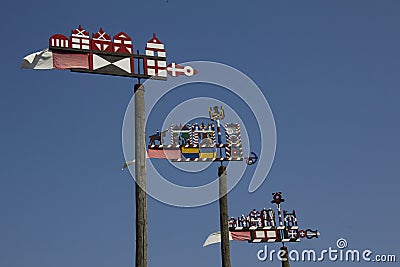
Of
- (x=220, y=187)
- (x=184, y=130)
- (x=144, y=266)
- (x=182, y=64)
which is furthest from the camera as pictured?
(x=184, y=130)

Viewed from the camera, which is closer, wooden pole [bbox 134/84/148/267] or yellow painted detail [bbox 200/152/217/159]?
wooden pole [bbox 134/84/148/267]

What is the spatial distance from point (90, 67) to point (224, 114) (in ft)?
26.4

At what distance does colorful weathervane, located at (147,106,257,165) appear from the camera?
1828 centimetres

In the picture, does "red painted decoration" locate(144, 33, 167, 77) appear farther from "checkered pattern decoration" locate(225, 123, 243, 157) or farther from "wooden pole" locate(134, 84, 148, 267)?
"checkered pattern decoration" locate(225, 123, 243, 157)

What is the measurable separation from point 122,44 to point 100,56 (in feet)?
1.66

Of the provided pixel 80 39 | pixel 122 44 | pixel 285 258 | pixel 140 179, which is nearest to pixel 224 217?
pixel 285 258

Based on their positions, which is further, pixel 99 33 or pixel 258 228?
pixel 258 228

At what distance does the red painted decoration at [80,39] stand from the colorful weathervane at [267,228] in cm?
1083

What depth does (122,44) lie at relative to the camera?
486 inches

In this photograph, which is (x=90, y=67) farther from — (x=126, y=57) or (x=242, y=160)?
(x=242, y=160)

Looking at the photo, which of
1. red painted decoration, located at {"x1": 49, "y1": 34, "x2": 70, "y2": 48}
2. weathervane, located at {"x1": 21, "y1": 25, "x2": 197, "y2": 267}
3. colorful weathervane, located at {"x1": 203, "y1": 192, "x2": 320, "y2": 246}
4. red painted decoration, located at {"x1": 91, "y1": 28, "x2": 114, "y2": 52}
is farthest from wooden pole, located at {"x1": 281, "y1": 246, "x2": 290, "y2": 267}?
red painted decoration, located at {"x1": 49, "y1": 34, "x2": 70, "y2": 48}

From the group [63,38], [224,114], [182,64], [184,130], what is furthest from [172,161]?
[63,38]

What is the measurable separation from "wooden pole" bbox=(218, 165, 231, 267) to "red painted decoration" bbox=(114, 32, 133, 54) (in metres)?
6.24

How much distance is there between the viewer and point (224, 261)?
17.5 metres
